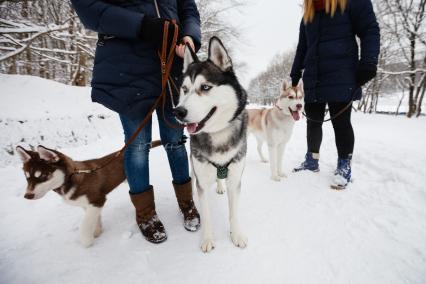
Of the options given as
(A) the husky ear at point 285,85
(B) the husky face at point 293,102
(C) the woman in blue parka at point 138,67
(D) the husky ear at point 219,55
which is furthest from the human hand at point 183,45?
(A) the husky ear at point 285,85

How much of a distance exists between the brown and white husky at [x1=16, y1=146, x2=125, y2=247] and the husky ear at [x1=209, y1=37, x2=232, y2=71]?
1409mm

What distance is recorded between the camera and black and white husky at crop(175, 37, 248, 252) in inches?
60.3

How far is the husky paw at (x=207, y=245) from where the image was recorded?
1.64 meters

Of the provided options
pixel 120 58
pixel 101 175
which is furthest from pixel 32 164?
pixel 120 58

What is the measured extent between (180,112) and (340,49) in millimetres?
2123

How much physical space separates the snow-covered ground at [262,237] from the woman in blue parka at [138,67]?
27 centimetres

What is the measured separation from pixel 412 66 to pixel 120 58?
16400 millimetres

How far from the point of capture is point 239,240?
66.4 inches

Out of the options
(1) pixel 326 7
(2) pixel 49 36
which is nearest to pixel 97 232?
(1) pixel 326 7

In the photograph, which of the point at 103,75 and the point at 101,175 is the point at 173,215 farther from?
the point at 103,75

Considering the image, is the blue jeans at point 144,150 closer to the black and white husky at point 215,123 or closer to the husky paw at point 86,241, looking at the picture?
the black and white husky at point 215,123

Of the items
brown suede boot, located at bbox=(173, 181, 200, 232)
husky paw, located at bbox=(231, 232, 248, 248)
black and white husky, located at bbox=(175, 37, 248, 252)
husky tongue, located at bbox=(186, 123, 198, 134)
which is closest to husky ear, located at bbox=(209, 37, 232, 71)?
black and white husky, located at bbox=(175, 37, 248, 252)

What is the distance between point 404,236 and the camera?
1.61 m

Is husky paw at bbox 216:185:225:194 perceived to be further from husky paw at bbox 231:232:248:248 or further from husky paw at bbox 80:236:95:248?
husky paw at bbox 80:236:95:248
